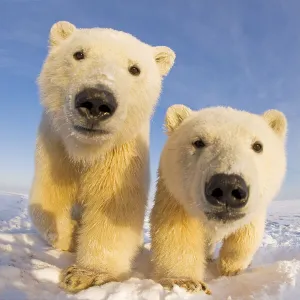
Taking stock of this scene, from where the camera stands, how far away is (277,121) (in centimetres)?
374

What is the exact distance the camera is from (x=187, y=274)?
10.7ft

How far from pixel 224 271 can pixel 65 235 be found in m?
1.88

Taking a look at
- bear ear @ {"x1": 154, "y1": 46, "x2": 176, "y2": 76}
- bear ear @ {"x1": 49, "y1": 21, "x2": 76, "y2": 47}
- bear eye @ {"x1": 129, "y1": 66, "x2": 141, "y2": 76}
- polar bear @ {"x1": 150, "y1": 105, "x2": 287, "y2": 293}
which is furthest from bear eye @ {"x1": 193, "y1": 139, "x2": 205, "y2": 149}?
bear ear @ {"x1": 49, "y1": 21, "x2": 76, "y2": 47}

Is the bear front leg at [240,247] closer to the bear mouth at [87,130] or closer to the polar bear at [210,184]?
the polar bear at [210,184]

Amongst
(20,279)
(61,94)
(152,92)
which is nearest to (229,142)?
(152,92)

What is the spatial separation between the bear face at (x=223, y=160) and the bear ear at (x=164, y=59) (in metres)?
Answer: 0.61

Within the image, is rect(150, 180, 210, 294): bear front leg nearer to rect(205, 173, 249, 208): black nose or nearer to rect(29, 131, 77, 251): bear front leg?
rect(205, 173, 249, 208): black nose

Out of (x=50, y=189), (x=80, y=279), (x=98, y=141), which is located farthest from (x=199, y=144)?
(x=50, y=189)

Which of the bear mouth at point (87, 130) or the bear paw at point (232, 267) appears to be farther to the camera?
the bear paw at point (232, 267)


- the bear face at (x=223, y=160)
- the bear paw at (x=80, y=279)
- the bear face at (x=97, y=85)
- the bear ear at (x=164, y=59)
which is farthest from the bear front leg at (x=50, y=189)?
the bear ear at (x=164, y=59)

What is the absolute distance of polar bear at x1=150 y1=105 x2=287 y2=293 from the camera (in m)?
2.72

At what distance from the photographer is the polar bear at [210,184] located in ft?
8.92

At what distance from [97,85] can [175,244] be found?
1571 millimetres

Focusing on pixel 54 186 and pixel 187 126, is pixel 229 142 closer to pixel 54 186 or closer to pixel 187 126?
pixel 187 126
